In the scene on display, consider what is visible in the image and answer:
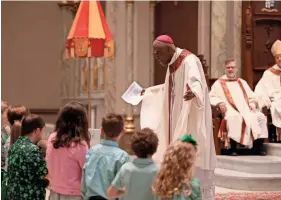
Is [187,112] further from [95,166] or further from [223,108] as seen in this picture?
[223,108]

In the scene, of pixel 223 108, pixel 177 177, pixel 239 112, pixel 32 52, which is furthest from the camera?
pixel 32 52

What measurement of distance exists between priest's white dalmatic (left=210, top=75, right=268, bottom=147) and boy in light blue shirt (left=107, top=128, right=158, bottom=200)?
4565 millimetres

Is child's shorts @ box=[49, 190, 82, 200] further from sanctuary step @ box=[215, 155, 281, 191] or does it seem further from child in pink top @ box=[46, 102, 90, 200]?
sanctuary step @ box=[215, 155, 281, 191]

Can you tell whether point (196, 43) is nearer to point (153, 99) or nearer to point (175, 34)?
point (175, 34)

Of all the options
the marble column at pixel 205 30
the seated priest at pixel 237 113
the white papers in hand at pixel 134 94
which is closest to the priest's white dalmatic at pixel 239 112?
the seated priest at pixel 237 113

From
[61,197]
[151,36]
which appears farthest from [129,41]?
[61,197]

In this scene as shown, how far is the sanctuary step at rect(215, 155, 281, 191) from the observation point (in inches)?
266

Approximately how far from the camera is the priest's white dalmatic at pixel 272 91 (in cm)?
784

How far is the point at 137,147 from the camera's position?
10.3 feet

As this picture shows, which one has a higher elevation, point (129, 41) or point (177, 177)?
point (129, 41)

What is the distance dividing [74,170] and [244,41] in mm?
6075

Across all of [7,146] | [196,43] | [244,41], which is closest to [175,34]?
[196,43]

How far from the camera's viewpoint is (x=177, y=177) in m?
3.00

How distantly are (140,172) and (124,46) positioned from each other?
7.34 meters
